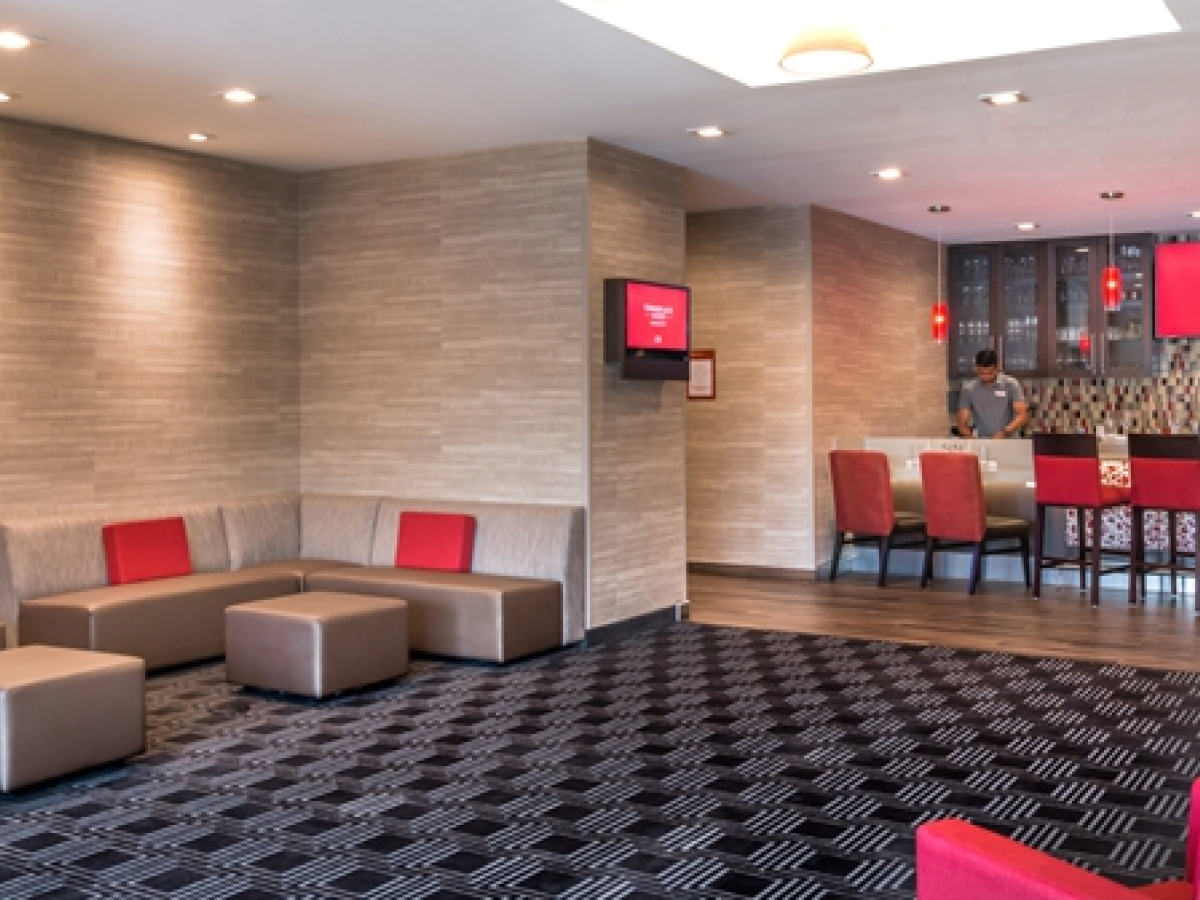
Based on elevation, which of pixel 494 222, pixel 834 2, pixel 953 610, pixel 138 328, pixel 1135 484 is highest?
pixel 834 2

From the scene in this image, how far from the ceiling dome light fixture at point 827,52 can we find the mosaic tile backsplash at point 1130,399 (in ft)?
26.2

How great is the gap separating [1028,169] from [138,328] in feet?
19.0

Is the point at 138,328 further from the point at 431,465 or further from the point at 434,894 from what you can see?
the point at 434,894

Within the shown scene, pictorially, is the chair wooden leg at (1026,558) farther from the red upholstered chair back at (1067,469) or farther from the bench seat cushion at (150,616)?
the bench seat cushion at (150,616)

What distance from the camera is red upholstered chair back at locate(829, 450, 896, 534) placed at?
956cm

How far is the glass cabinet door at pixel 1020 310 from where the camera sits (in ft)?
40.3

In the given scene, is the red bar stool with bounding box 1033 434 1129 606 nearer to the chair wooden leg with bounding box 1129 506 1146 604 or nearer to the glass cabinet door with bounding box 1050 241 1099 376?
the chair wooden leg with bounding box 1129 506 1146 604

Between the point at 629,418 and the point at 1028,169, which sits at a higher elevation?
the point at 1028,169

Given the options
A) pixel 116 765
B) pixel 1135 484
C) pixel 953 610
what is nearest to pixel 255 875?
pixel 116 765

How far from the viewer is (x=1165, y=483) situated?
845 cm

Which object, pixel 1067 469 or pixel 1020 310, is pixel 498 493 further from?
pixel 1020 310

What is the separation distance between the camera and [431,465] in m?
8.02

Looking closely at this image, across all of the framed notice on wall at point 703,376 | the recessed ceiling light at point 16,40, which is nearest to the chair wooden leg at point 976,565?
the framed notice on wall at point 703,376

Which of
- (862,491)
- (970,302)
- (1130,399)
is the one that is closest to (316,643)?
(862,491)
